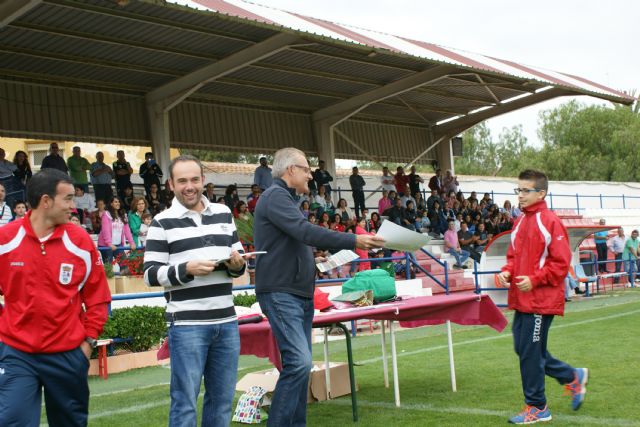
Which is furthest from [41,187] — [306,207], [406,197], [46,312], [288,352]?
[406,197]

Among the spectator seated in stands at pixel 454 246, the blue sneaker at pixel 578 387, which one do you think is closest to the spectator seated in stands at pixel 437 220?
the spectator seated in stands at pixel 454 246

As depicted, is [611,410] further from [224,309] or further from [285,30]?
[285,30]

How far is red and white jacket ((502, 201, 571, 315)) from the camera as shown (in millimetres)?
6770

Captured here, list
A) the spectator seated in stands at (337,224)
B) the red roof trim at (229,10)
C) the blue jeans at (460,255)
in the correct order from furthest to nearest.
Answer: the blue jeans at (460,255) < the spectator seated in stands at (337,224) < the red roof trim at (229,10)

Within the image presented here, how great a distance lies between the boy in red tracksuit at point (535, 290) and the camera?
6.76 meters

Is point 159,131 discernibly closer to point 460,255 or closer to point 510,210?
point 460,255

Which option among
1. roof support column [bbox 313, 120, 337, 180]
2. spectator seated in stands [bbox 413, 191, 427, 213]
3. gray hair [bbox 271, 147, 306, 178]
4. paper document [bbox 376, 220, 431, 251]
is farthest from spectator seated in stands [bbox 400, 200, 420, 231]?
paper document [bbox 376, 220, 431, 251]

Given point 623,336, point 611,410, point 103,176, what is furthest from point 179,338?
point 103,176

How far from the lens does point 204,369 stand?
16.9ft

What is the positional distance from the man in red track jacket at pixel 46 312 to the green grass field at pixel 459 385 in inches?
118

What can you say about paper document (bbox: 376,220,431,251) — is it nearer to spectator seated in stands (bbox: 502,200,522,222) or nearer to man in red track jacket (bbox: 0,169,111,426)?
man in red track jacket (bbox: 0,169,111,426)

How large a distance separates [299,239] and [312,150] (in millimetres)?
24280

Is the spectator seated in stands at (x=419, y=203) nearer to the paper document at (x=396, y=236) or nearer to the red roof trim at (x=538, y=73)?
the red roof trim at (x=538, y=73)

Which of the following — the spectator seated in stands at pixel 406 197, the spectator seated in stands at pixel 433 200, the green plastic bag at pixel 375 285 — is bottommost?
the green plastic bag at pixel 375 285
